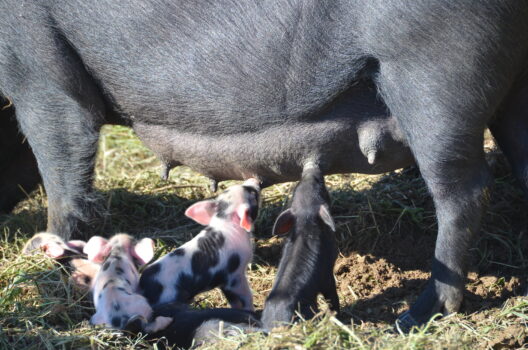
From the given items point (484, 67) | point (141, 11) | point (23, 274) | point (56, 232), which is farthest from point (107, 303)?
point (484, 67)

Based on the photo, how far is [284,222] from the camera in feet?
13.6

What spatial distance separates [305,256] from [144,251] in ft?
2.65

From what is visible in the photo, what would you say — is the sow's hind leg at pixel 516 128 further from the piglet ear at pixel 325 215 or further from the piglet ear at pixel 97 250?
the piglet ear at pixel 97 250

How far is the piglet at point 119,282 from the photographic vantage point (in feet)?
12.4

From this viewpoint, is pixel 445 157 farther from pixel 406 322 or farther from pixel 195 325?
pixel 195 325

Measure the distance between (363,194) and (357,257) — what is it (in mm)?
585

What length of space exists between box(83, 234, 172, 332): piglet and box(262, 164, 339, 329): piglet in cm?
49

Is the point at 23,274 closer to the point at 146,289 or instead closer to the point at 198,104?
the point at 146,289

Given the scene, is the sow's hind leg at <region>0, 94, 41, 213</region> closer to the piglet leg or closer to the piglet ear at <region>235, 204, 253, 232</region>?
the piglet ear at <region>235, 204, 253, 232</region>

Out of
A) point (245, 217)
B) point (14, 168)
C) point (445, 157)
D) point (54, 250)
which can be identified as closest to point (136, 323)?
point (245, 217)

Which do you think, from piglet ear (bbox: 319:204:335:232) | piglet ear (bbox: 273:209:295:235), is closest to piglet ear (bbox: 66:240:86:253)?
piglet ear (bbox: 273:209:295:235)

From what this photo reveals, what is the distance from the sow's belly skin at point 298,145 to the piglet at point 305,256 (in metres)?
0.14

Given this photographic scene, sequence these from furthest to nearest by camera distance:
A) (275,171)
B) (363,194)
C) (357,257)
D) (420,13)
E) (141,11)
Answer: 1. (363,194)
2. (357,257)
3. (275,171)
4. (141,11)
5. (420,13)

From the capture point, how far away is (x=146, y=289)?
408 cm
